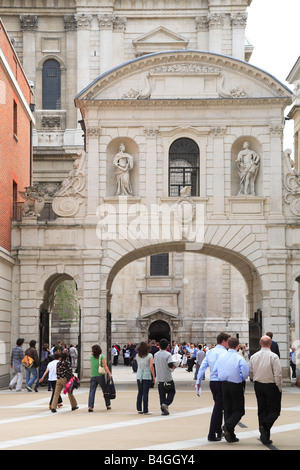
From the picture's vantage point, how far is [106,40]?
54188mm

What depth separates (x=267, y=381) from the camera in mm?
15586

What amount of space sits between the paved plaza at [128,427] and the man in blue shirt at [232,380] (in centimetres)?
53

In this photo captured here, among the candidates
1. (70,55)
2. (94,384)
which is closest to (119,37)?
(70,55)

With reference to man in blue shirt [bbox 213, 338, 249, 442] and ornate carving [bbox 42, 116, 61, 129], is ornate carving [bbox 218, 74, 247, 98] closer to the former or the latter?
man in blue shirt [bbox 213, 338, 249, 442]

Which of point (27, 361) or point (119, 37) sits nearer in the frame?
point (27, 361)

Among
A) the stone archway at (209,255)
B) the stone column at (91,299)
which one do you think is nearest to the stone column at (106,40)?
the stone archway at (209,255)

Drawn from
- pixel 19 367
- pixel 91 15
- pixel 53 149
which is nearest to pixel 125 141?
pixel 19 367

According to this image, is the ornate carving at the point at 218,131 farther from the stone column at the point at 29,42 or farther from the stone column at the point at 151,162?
the stone column at the point at 29,42

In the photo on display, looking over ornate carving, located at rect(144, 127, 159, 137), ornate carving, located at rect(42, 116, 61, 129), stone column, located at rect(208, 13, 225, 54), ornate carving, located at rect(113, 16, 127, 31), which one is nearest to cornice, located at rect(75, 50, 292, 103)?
ornate carving, located at rect(144, 127, 159, 137)

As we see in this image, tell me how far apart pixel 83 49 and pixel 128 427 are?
3992 centimetres

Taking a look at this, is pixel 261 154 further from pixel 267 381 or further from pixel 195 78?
pixel 267 381

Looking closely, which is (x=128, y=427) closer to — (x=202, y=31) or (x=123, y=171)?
(x=123, y=171)

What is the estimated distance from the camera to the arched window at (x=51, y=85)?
55031mm
